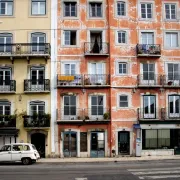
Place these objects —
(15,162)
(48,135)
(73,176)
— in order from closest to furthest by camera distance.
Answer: (73,176)
(15,162)
(48,135)

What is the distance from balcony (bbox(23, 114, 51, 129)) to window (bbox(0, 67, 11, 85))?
375cm

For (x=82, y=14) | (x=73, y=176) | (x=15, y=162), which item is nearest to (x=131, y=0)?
(x=82, y=14)

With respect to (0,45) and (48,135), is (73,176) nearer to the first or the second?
(48,135)

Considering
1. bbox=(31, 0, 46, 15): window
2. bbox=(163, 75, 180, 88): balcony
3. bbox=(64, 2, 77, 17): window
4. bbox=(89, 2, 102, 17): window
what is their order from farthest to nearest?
bbox=(89, 2, 102, 17): window → bbox=(64, 2, 77, 17): window → bbox=(31, 0, 46, 15): window → bbox=(163, 75, 180, 88): balcony

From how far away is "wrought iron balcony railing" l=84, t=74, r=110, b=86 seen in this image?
114 feet

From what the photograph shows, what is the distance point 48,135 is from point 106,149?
17.8ft

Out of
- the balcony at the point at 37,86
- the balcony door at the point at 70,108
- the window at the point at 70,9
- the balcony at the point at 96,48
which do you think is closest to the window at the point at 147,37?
the balcony at the point at 96,48

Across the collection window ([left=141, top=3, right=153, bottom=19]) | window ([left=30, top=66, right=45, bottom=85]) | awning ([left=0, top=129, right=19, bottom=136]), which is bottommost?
awning ([left=0, top=129, right=19, bottom=136])

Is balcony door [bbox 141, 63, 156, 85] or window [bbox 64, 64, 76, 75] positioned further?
balcony door [bbox 141, 63, 156, 85]

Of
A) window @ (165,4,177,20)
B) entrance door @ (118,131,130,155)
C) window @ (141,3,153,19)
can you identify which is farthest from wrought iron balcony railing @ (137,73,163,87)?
window @ (165,4,177,20)

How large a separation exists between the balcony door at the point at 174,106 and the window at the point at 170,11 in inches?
304

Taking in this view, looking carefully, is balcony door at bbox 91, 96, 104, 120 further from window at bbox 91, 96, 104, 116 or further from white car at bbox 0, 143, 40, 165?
white car at bbox 0, 143, 40, 165

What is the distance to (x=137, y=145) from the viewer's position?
34.2 m

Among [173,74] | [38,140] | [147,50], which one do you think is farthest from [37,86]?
[173,74]
